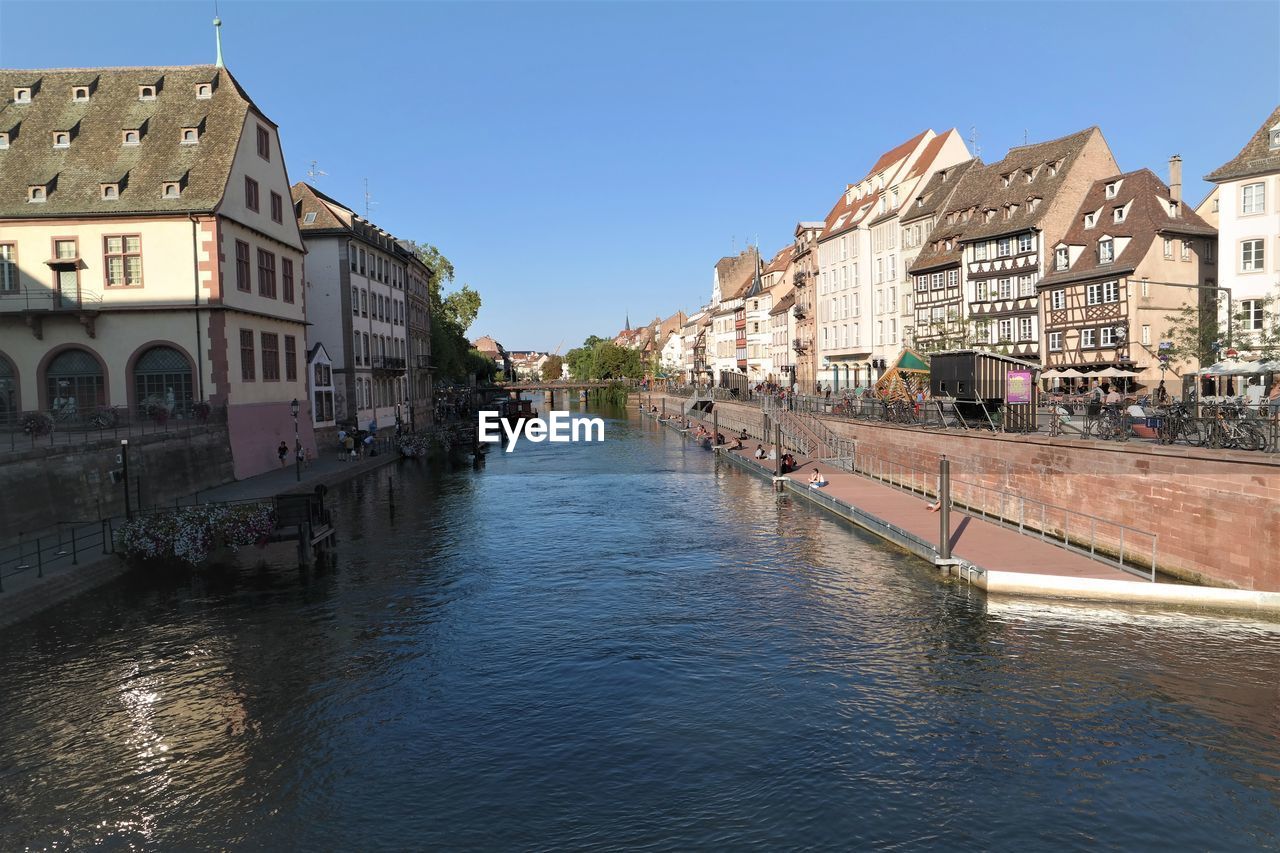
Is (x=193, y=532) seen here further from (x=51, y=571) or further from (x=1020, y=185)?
(x=1020, y=185)

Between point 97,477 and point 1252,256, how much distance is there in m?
49.6

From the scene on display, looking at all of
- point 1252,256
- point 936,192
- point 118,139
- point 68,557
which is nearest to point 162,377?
point 118,139

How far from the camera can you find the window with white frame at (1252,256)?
39562 mm

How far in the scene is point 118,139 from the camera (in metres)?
38.8

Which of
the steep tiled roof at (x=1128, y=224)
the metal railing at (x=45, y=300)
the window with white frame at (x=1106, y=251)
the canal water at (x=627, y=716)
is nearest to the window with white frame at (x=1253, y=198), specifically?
the steep tiled roof at (x=1128, y=224)

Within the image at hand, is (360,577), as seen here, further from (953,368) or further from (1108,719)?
(953,368)

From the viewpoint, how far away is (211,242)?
3625cm

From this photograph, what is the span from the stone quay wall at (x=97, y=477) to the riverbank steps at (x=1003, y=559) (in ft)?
84.3

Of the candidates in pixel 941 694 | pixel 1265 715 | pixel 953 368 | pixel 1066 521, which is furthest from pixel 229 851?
pixel 953 368

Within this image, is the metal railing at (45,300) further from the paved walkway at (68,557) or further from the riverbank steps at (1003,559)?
the riverbank steps at (1003,559)

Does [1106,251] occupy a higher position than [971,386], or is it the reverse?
[1106,251]

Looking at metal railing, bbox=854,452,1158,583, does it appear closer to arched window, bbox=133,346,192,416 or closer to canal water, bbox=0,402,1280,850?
canal water, bbox=0,402,1280,850

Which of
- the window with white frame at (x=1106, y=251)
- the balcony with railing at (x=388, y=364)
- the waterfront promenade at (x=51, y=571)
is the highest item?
the window with white frame at (x=1106, y=251)

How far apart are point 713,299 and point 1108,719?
14282 cm
